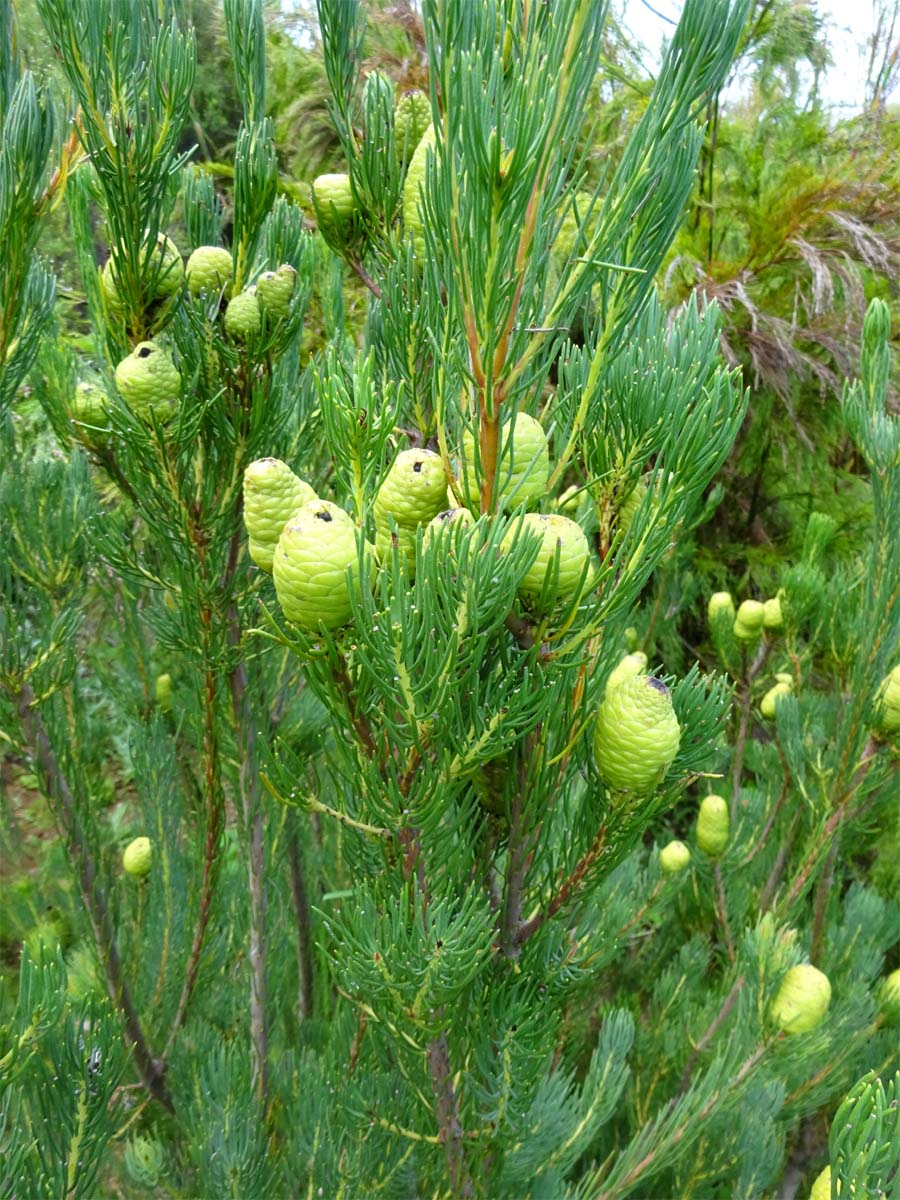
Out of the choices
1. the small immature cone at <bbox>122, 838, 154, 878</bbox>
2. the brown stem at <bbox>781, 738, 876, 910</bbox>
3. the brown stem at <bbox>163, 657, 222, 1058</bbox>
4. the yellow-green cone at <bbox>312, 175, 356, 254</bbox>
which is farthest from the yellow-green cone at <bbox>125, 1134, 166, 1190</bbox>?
the yellow-green cone at <bbox>312, 175, 356, 254</bbox>

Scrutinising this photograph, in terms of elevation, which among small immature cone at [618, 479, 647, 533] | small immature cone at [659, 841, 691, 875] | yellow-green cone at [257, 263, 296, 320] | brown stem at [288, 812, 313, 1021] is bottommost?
brown stem at [288, 812, 313, 1021]

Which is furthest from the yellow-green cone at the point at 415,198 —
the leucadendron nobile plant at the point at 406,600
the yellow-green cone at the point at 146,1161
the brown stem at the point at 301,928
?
the yellow-green cone at the point at 146,1161

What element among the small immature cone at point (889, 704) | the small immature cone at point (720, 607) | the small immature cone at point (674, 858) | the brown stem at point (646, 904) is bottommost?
the brown stem at point (646, 904)

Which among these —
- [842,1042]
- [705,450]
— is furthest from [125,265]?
[842,1042]

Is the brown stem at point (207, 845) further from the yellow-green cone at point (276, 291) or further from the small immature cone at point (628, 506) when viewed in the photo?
the small immature cone at point (628, 506)

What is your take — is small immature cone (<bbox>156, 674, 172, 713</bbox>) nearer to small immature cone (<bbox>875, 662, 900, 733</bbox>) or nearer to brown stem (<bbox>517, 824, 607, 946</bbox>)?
brown stem (<bbox>517, 824, 607, 946</bbox>)

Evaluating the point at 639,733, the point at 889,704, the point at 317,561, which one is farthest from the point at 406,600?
the point at 889,704
